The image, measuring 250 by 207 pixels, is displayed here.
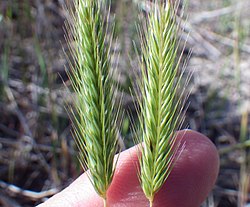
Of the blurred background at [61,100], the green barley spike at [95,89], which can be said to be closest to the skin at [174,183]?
the green barley spike at [95,89]

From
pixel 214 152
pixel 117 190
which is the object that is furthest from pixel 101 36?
pixel 214 152

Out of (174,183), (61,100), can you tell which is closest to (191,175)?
(174,183)

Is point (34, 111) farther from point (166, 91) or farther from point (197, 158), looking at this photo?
point (166, 91)

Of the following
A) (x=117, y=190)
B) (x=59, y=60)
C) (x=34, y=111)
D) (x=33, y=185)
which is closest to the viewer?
(x=117, y=190)

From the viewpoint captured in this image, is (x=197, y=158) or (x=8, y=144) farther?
(x=8, y=144)

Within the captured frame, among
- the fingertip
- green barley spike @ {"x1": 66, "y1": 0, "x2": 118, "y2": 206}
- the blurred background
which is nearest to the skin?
the fingertip

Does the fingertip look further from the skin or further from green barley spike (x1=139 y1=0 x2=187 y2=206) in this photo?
green barley spike (x1=139 y1=0 x2=187 y2=206)

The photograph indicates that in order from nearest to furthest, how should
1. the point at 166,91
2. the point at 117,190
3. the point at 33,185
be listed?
the point at 166,91 → the point at 117,190 → the point at 33,185
